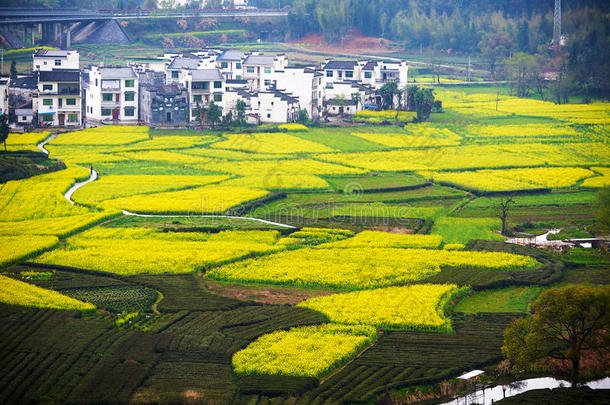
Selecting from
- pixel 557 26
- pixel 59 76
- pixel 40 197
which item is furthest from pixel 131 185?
pixel 557 26

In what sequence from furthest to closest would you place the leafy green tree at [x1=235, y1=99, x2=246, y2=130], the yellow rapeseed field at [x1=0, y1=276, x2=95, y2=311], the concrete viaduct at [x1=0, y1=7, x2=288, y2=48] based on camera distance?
the concrete viaduct at [x1=0, y1=7, x2=288, y2=48] → the leafy green tree at [x1=235, y1=99, x2=246, y2=130] → the yellow rapeseed field at [x1=0, y1=276, x2=95, y2=311]

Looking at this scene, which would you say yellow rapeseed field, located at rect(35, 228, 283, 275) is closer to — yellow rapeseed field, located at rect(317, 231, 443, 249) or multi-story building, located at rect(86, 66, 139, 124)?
yellow rapeseed field, located at rect(317, 231, 443, 249)

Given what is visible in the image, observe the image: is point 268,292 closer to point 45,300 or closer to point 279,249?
point 279,249

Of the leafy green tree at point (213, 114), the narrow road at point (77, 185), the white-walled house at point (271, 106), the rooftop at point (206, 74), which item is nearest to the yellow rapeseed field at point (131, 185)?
the narrow road at point (77, 185)

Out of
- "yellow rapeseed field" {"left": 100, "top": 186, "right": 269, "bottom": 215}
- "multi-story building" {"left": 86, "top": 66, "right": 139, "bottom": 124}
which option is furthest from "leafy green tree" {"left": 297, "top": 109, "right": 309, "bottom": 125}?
"yellow rapeseed field" {"left": 100, "top": 186, "right": 269, "bottom": 215}

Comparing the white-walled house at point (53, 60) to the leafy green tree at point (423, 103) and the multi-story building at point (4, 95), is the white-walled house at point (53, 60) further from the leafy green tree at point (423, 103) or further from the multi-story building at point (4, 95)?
the leafy green tree at point (423, 103)
